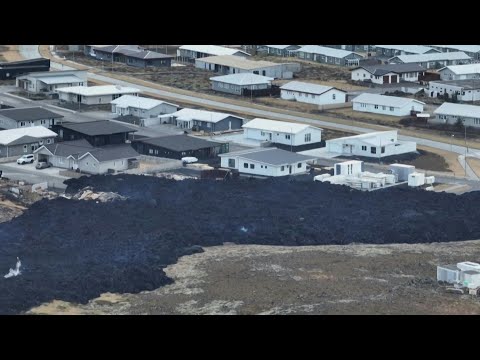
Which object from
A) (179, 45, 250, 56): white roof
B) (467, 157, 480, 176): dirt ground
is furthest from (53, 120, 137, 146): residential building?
(179, 45, 250, 56): white roof

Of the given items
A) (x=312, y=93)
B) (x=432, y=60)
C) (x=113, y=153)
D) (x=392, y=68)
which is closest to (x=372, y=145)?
(x=113, y=153)

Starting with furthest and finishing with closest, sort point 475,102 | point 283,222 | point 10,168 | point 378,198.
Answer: point 475,102 < point 10,168 < point 378,198 < point 283,222

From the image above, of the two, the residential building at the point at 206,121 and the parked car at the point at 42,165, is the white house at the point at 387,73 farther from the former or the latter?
the parked car at the point at 42,165

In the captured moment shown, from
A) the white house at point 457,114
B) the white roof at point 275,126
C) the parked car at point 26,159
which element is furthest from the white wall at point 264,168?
the white house at point 457,114

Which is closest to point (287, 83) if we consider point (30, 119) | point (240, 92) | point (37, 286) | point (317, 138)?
point (240, 92)

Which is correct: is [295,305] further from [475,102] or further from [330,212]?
[475,102]

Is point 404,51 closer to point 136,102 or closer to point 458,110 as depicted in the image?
point 458,110
